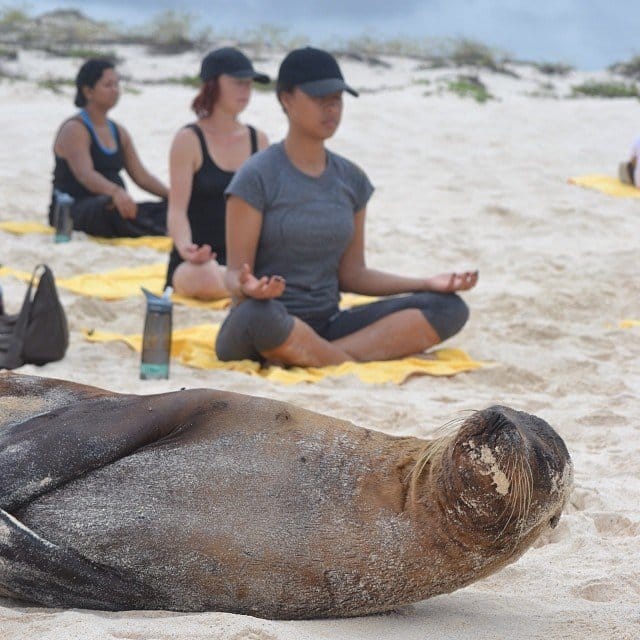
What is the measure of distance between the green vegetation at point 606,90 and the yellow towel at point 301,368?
1255 centimetres

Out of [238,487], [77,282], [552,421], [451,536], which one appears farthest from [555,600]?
[77,282]

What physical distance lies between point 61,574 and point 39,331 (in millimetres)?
3065

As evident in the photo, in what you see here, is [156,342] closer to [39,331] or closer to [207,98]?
[39,331]

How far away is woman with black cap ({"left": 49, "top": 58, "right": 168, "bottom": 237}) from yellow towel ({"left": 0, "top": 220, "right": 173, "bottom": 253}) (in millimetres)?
74

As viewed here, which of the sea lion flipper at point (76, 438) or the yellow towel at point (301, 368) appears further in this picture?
the yellow towel at point (301, 368)

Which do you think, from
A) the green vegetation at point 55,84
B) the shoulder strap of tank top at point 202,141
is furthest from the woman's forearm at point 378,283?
the green vegetation at point 55,84

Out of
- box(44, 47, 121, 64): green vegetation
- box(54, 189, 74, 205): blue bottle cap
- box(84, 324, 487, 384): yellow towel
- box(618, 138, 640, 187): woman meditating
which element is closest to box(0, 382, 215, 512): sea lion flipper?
box(84, 324, 487, 384): yellow towel

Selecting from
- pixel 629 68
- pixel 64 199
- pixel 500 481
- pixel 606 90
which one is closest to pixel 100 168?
pixel 64 199

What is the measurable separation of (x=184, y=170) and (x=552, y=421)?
3352 mm

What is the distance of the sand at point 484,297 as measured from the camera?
111 inches

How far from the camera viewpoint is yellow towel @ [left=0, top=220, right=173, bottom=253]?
363 inches

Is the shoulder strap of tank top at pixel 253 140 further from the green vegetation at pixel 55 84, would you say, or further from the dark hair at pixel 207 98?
the green vegetation at pixel 55 84

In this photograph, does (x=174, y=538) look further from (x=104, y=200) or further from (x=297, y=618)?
(x=104, y=200)

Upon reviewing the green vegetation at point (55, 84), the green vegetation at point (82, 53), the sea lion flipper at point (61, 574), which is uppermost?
the green vegetation at point (82, 53)
